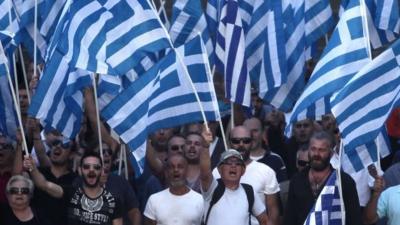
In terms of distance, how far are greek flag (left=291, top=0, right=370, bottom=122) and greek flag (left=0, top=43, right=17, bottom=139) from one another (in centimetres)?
277

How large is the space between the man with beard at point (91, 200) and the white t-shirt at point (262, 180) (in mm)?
1218

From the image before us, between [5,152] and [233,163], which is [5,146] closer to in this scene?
[5,152]

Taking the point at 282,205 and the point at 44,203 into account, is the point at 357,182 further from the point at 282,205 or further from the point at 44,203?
the point at 44,203

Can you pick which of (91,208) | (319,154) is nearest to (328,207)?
(319,154)

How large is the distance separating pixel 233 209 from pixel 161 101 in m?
1.32

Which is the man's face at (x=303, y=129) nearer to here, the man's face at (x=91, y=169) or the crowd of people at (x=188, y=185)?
the crowd of people at (x=188, y=185)

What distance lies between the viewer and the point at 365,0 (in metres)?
18.4

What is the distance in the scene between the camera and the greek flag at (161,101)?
17.5m

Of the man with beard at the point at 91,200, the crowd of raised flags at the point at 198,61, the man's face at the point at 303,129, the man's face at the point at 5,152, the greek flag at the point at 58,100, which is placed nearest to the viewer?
the crowd of raised flags at the point at 198,61

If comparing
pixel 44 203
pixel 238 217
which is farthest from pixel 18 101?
pixel 238 217

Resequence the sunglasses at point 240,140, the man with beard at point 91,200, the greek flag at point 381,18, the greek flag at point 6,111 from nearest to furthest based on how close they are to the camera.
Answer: the man with beard at point 91,200
the sunglasses at point 240,140
the greek flag at point 6,111
the greek flag at point 381,18

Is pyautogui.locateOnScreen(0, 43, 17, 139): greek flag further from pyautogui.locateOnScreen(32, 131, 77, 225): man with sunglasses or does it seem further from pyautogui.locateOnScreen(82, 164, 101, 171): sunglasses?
pyautogui.locateOnScreen(82, 164, 101, 171): sunglasses

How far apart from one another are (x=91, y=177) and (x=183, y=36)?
2641mm

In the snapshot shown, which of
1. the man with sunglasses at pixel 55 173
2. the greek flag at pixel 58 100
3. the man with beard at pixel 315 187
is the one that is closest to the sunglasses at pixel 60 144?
the man with sunglasses at pixel 55 173
